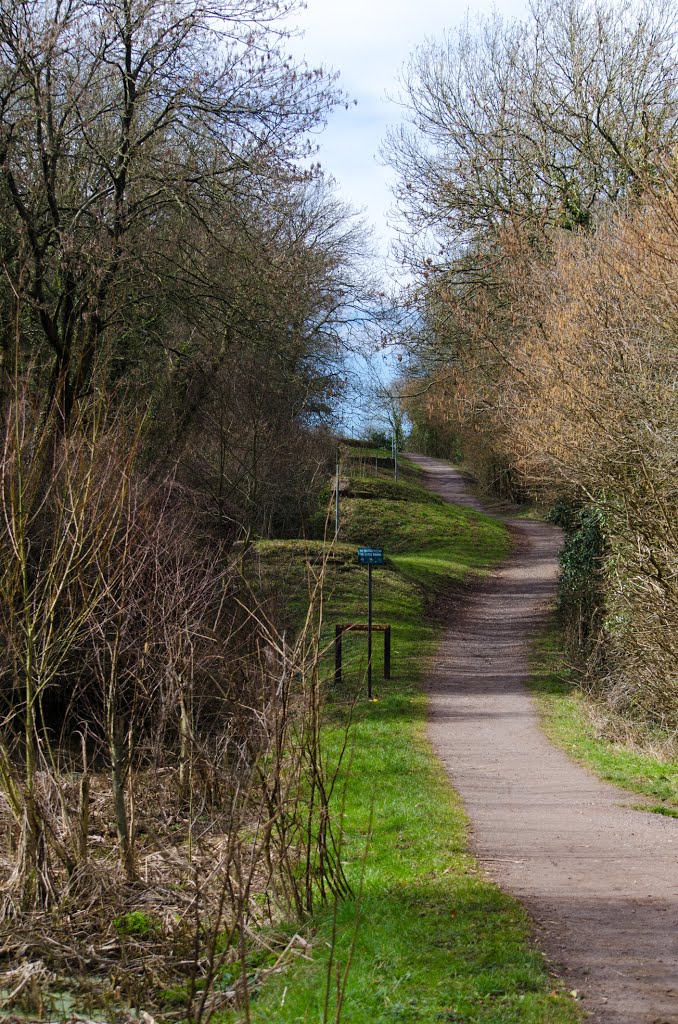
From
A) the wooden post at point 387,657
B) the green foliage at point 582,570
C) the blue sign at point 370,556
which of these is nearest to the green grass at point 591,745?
the green foliage at point 582,570

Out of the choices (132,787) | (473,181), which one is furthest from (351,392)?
(132,787)

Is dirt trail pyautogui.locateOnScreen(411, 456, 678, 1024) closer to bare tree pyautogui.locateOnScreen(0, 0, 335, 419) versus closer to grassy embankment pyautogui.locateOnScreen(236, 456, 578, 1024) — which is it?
grassy embankment pyautogui.locateOnScreen(236, 456, 578, 1024)

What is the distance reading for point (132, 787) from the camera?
7676mm

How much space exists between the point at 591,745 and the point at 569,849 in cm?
570

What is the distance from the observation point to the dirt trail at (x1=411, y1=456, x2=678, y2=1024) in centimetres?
580

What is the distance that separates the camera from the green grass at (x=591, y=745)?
11.4m

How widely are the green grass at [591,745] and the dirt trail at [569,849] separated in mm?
259

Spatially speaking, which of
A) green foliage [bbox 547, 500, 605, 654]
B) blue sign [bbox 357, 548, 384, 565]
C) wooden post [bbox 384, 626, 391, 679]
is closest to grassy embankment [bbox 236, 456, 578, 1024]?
wooden post [bbox 384, 626, 391, 679]

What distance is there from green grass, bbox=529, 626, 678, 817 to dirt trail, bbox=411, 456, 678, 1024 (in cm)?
26

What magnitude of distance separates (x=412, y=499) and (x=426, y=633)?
726 inches

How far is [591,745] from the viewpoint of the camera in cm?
1423

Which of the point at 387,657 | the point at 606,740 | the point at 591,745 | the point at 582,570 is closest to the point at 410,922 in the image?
the point at 591,745

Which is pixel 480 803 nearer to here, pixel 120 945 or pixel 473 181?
pixel 120 945

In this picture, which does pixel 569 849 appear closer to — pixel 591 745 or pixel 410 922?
pixel 410 922
